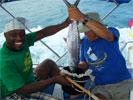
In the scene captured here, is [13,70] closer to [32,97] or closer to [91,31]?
[32,97]

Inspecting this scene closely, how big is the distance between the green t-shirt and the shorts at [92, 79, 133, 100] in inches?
26.1

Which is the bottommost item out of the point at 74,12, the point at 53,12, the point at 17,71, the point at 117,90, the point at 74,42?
the point at 53,12

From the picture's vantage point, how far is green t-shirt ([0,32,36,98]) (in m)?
1.66

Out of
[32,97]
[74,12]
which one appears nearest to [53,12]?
[32,97]

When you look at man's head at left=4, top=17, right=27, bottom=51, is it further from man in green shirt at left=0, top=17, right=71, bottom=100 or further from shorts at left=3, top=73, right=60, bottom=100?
shorts at left=3, top=73, right=60, bottom=100

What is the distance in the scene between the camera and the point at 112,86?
1841mm

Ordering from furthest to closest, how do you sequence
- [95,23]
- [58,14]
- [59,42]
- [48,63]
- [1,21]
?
[58,14], [1,21], [59,42], [48,63], [95,23]

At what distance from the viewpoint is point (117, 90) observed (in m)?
Answer: 1.82

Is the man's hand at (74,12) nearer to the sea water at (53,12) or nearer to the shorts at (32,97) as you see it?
the shorts at (32,97)

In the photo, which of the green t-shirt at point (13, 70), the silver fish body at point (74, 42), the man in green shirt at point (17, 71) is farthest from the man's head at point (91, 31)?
the green t-shirt at point (13, 70)

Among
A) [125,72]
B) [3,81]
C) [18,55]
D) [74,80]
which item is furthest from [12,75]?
[125,72]

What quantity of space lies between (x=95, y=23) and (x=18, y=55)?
0.73 meters

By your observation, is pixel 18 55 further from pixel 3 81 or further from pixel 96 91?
pixel 96 91

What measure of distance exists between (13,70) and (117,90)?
909 mm
